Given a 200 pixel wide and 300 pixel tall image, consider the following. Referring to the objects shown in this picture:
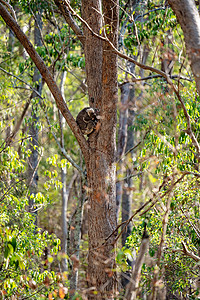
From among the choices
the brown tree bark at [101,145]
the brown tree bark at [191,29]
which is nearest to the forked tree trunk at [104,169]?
the brown tree bark at [101,145]

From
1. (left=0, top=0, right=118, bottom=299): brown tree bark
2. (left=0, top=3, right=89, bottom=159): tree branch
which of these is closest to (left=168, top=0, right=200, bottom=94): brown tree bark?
(left=0, top=0, right=118, bottom=299): brown tree bark

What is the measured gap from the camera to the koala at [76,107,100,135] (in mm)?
3619

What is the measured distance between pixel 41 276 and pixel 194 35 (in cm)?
445

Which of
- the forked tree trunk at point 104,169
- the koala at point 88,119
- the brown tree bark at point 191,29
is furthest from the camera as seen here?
the koala at point 88,119

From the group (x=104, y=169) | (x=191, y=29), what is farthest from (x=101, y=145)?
(x=191, y=29)

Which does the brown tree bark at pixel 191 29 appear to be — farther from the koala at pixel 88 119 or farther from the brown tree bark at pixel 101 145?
the koala at pixel 88 119

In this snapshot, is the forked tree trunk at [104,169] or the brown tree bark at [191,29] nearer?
the brown tree bark at [191,29]

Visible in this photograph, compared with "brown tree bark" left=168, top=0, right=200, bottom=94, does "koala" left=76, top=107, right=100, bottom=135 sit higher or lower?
lower

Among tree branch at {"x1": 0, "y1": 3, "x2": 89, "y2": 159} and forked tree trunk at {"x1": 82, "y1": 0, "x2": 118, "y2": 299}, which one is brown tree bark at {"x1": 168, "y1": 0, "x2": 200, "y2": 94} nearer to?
forked tree trunk at {"x1": 82, "y1": 0, "x2": 118, "y2": 299}

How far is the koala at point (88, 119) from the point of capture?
3.62 m

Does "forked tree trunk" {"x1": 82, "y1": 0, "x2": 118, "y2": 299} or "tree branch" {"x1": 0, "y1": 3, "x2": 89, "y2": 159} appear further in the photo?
"tree branch" {"x1": 0, "y1": 3, "x2": 89, "y2": 159}

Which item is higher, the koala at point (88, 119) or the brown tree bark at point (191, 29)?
the brown tree bark at point (191, 29)

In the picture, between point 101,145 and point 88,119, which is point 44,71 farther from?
point 101,145

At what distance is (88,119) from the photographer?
3623 mm
